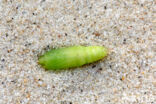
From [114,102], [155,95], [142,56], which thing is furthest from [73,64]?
[155,95]

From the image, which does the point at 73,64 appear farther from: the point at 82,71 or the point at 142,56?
the point at 142,56

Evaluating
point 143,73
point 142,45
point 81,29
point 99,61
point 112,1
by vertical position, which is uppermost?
point 112,1

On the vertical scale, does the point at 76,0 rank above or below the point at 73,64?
above
